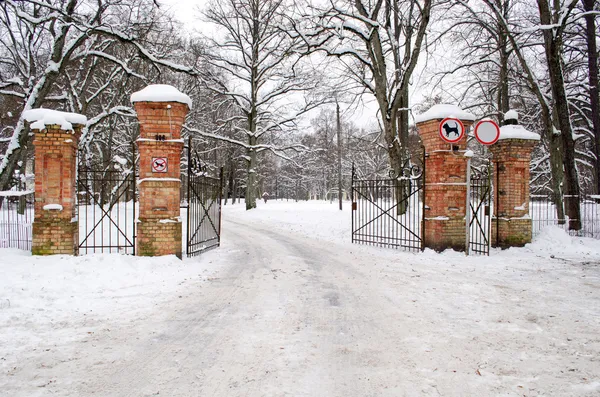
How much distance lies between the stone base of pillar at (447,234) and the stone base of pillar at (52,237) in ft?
26.8

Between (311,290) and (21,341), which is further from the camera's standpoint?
(311,290)

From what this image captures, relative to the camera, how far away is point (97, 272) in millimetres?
6656

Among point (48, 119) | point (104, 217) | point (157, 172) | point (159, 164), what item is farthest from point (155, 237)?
point (104, 217)

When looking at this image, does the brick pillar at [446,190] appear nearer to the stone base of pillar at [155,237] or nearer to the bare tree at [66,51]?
the stone base of pillar at [155,237]

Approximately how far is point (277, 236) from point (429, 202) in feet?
19.0

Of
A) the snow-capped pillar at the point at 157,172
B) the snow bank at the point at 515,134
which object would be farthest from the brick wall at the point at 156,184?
the snow bank at the point at 515,134

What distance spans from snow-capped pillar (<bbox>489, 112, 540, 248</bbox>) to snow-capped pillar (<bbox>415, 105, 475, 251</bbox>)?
1.23 metres

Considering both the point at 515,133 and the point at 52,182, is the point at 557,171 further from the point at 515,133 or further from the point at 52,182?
the point at 52,182

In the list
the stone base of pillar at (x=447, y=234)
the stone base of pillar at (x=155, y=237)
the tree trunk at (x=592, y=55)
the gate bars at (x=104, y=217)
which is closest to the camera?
the gate bars at (x=104, y=217)

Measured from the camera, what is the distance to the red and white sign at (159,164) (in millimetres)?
8086

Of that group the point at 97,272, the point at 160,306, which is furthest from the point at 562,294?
the point at 97,272

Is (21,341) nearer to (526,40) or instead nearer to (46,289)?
(46,289)

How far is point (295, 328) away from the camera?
4320 millimetres

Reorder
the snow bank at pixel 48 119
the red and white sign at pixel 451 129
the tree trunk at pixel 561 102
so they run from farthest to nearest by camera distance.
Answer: the tree trunk at pixel 561 102
the red and white sign at pixel 451 129
the snow bank at pixel 48 119
